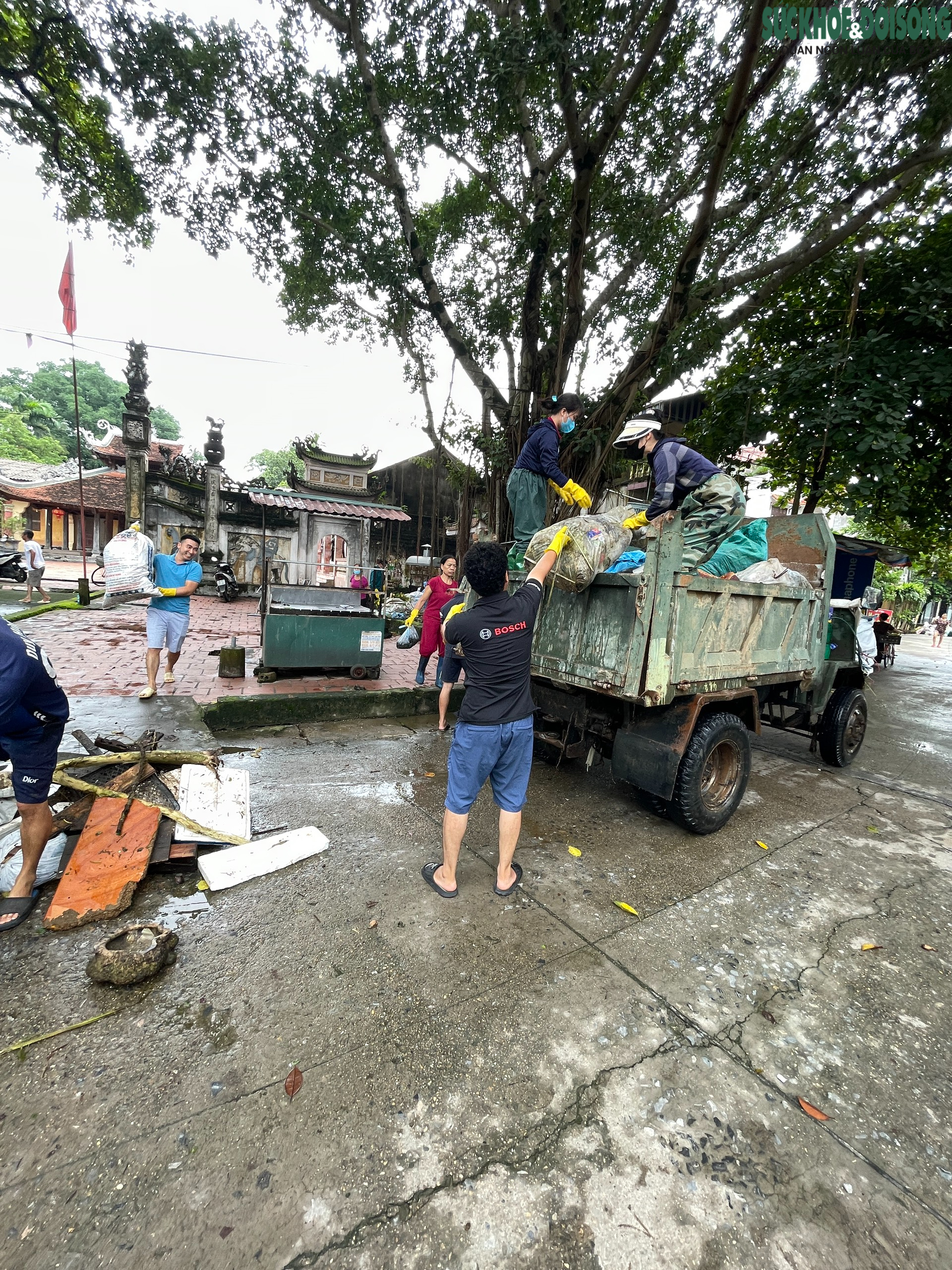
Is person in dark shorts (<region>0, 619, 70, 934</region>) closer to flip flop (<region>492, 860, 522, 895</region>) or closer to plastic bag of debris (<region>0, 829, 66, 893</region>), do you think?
plastic bag of debris (<region>0, 829, 66, 893</region>)

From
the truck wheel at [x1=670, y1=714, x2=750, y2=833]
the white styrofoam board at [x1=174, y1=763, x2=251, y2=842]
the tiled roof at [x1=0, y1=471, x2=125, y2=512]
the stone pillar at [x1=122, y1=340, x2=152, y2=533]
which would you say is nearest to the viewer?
Answer: the white styrofoam board at [x1=174, y1=763, x2=251, y2=842]

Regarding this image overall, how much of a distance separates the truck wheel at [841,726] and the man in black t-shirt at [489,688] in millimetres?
4002

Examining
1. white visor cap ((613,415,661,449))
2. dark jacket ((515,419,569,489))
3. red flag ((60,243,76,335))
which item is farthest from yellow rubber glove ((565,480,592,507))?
red flag ((60,243,76,335))

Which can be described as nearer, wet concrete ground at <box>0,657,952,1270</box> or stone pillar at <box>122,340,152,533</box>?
wet concrete ground at <box>0,657,952,1270</box>

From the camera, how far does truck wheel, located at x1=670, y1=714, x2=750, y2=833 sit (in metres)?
3.22

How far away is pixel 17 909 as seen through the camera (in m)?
2.29

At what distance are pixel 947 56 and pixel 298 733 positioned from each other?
9.11 meters

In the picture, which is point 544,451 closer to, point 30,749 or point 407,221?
point 30,749

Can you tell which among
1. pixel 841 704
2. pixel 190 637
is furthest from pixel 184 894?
pixel 190 637

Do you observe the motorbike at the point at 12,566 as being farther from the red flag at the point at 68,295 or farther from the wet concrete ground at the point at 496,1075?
the wet concrete ground at the point at 496,1075

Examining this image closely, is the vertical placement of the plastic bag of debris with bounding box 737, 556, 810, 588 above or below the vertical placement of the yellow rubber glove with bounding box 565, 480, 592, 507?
below

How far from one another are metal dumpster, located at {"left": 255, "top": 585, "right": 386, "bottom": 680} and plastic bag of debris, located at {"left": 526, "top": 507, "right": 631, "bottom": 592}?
3546 mm

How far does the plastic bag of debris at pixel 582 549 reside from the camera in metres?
3.02

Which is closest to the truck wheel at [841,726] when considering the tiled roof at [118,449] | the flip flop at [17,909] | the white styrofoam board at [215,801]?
the white styrofoam board at [215,801]
